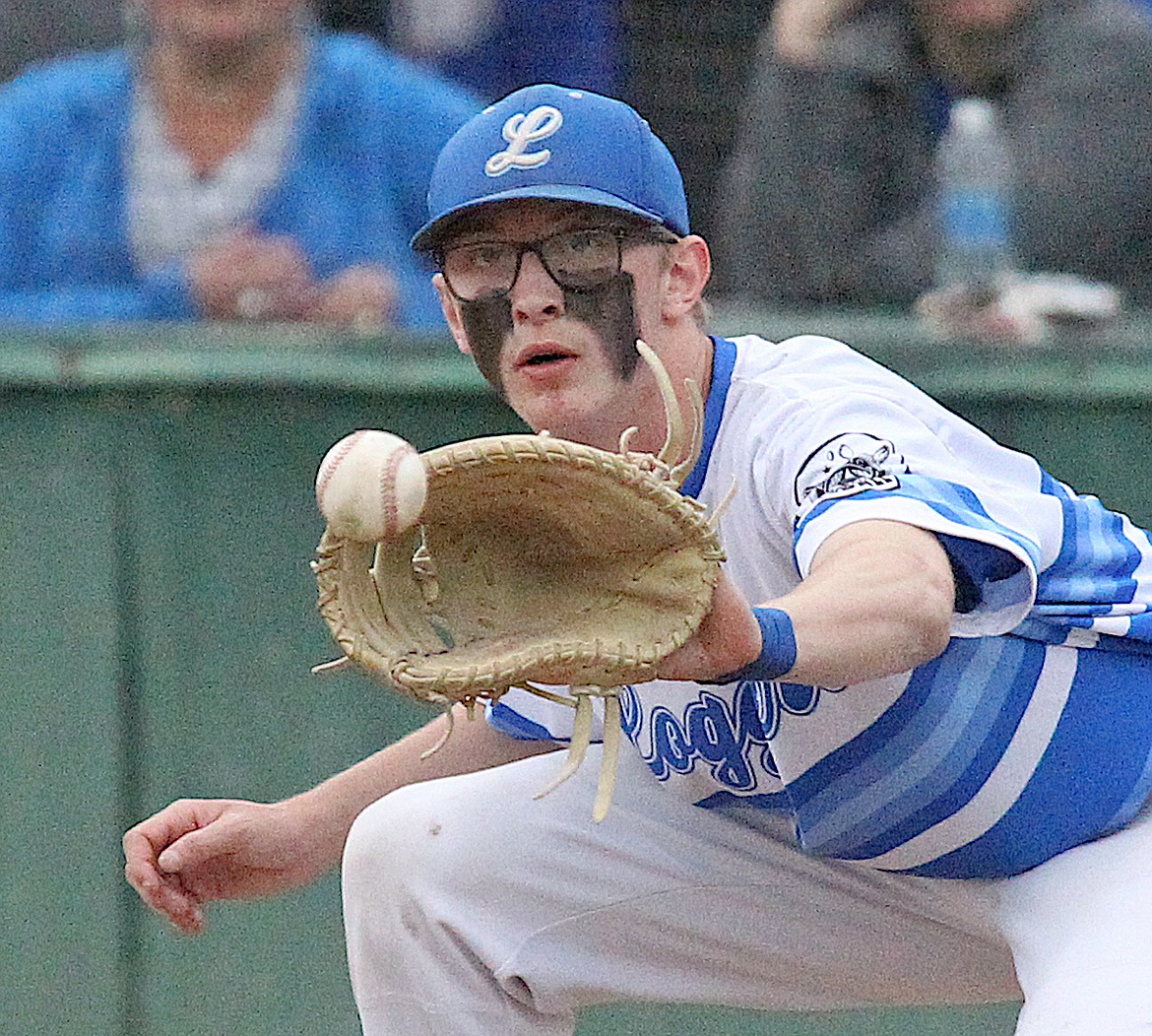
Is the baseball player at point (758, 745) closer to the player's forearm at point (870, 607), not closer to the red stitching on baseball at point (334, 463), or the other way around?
the player's forearm at point (870, 607)

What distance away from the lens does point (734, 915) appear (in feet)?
9.22

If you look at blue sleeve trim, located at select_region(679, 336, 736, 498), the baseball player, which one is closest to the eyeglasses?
the baseball player

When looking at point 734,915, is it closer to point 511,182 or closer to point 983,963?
point 983,963

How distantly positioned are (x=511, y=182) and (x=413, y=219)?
1.64 meters

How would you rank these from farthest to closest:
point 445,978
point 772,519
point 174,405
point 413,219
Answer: point 413,219 < point 174,405 < point 445,978 < point 772,519

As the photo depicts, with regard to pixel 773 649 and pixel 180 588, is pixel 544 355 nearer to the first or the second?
pixel 773 649

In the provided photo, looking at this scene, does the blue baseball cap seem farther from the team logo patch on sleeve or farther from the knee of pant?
the knee of pant

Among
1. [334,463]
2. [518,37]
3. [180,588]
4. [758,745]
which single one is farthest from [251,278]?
[334,463]

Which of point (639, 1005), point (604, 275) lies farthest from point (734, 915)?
point (639, 1005)

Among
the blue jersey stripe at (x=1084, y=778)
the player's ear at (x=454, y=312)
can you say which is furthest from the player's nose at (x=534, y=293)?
the blue jersey stripe at (x=1084, y=778)

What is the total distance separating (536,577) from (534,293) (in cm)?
47

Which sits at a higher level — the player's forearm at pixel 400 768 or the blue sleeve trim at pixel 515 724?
the blue sleeve trim at pixel 515 724

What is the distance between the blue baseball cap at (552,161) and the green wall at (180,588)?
45.4 inches

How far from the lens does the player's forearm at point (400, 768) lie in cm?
289
